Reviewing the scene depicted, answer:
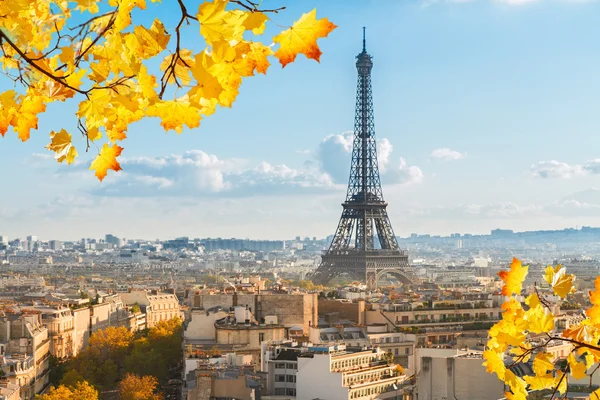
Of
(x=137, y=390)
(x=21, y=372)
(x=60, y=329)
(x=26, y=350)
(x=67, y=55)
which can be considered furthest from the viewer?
(x=60, y=329)

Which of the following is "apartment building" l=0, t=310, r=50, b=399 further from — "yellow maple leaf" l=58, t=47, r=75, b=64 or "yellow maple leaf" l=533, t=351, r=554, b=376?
"yellow maple leaf" l=58, t=47, r=75, b=64

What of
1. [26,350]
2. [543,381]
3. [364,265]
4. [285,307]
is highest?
[364,265]

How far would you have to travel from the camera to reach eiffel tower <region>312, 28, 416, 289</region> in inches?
3836

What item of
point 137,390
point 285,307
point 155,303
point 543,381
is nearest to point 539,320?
point 543,381

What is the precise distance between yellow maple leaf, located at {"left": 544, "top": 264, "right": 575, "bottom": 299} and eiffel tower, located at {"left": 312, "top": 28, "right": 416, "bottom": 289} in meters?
90.0

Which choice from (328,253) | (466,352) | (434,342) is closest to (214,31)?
(466,352)

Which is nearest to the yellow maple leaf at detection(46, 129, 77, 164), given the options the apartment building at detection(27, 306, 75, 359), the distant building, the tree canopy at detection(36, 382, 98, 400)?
the distant building

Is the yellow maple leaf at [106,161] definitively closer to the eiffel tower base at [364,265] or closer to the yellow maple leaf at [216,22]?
the yellow maple leaf at [216,22]

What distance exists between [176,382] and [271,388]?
13807 millimetres

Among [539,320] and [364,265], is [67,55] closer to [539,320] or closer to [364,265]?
[539,320]

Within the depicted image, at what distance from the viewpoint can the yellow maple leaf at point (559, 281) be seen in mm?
5297

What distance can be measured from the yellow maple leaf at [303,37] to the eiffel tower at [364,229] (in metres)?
91.7

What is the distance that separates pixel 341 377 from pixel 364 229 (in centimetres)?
6742

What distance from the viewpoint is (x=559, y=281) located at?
17.7 ft
